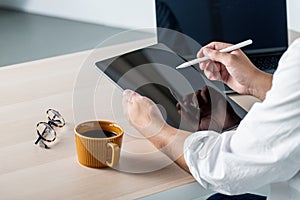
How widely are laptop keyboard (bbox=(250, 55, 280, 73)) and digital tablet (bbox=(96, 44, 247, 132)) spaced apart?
0.75 ft

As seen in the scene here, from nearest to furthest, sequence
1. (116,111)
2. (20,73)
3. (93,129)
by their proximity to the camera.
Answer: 1. (93,129)
2. (116,111)
3. (20,73)

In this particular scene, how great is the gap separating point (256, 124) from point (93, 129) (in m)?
0.38

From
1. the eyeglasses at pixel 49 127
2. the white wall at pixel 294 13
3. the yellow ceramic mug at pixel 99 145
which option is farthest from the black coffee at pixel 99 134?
the white wall at pixel 294 13

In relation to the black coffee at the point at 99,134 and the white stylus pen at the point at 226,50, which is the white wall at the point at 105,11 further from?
the black coffee at the point at 99,134

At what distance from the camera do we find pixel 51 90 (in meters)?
1.57

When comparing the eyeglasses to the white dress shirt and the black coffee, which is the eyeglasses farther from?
the white dress shirt

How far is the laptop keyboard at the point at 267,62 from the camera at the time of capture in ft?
5.38

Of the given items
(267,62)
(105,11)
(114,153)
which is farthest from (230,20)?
(105,11)

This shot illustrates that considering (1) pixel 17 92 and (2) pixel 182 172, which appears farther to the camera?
(1) pixel 17 92

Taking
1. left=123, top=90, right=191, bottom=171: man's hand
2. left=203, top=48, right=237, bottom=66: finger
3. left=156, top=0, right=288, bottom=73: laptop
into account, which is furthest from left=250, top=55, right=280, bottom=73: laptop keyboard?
left=123, top=90, right=191, bottom=171: man's hand

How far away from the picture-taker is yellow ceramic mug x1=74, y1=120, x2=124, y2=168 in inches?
46.7

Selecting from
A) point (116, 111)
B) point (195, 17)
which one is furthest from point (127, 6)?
point (116, 111)

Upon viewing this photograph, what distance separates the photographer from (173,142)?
1207mm

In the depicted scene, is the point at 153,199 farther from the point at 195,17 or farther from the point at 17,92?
the point at 195,17
